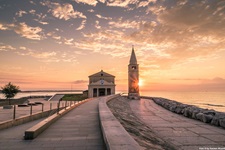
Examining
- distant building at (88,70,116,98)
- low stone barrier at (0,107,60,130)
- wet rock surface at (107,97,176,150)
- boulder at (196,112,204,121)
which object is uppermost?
distant building at (88,70,116,98)

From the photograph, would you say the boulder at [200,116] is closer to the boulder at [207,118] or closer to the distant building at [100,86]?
the boulder at [207,118]

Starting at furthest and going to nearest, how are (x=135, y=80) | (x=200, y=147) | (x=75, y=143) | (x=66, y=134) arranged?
(x=135, y=80) < (x=200, y=147) < (x=66, y=134) < (x=75, y=143)

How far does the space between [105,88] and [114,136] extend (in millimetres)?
48451

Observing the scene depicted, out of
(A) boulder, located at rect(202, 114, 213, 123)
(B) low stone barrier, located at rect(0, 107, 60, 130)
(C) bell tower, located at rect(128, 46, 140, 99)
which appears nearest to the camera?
(B) low stone barrier, located at rect(0, 107, 60, 130)

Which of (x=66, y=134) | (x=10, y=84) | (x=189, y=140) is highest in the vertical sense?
(x=10, y=84)

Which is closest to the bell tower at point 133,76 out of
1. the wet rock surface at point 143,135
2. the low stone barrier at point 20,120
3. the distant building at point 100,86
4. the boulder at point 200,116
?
the distant building at point 100,86

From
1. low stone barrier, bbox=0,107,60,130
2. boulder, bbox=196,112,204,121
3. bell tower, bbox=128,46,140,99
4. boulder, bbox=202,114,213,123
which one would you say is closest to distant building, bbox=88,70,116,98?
bell tower, bbox=128,46,140,99

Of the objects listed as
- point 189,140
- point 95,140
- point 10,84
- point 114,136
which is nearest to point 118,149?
point 114,136

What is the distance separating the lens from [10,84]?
1576 inches

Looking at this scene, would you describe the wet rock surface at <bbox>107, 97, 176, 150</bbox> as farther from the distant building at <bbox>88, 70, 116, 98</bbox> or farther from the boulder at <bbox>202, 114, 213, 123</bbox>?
the distant building at <bbox>88, 70, 116, 98</bbox>

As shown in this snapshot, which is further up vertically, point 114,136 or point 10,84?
point 10,84

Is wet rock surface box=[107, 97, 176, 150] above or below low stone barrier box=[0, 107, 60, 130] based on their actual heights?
below

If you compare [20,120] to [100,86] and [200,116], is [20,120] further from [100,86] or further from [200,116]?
[100,86]

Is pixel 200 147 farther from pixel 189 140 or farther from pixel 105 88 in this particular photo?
pixel 105 88
